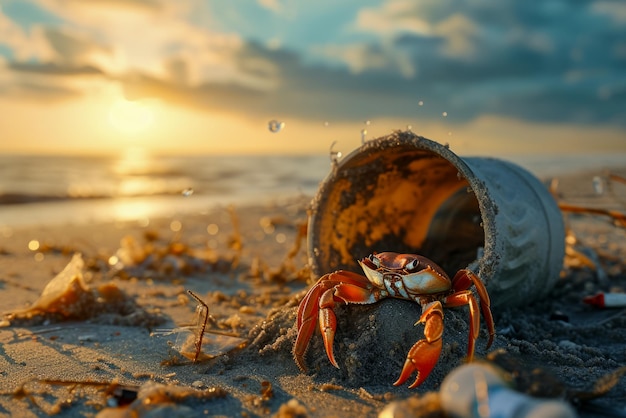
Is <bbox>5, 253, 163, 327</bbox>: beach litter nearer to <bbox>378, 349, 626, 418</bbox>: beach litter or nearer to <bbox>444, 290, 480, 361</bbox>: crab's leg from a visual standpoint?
<bbox>444, 290, 480, 361</bbox>: crab's leg

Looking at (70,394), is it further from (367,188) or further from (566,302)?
(566,302)

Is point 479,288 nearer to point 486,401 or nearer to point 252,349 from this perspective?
point 486,401

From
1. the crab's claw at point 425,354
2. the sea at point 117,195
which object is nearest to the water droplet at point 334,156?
the crab's claw at point 425,354

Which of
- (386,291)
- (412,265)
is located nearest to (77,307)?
(386,291)


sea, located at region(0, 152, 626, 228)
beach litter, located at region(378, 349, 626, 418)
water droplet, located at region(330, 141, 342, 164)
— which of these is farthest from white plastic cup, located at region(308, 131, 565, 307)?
sea, located at region(0, 152, 626, 228)

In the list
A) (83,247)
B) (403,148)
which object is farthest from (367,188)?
(83,247)
